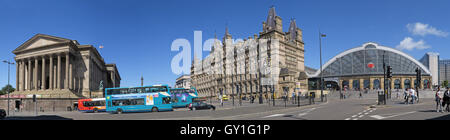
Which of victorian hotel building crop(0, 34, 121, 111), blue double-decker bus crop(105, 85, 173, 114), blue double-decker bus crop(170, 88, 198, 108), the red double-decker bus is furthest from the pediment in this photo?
blue double-decker bus crop(105, 85, 173, 114)

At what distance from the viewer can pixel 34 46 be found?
225 feet

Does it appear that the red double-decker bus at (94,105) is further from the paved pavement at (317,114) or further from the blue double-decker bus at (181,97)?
the paved pavement at (317,114)

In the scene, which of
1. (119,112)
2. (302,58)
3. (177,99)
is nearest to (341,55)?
(302,58)

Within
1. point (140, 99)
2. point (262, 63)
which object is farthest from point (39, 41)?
point (262, 63)

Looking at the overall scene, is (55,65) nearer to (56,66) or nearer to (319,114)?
(56,66)

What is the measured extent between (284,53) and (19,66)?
6807cm

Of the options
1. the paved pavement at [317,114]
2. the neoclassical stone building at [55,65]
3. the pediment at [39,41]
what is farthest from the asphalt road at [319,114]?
the pediment at [39,41]

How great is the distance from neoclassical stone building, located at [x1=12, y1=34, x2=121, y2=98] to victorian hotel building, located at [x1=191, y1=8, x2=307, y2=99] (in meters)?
37.0

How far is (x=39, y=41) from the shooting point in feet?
223

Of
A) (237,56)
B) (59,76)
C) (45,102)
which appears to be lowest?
(45,102)

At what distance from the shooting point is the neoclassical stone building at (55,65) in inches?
2564

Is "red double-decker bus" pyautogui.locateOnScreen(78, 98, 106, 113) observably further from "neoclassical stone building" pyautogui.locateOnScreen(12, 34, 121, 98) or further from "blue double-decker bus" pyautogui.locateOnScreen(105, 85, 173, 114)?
"neoclassical stone building" pyautogui.locateOnScreen(12, 34, 121, 98)
